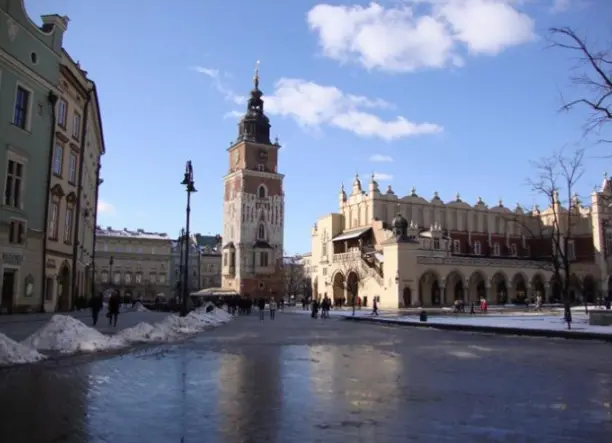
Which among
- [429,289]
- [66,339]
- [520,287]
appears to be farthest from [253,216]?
[66,339]

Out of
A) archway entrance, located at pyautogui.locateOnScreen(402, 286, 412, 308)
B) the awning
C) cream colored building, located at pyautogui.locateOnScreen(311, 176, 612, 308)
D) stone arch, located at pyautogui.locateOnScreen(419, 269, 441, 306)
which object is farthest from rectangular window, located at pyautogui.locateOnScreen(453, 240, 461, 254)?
archway entrance, located at pyautogui.locateOnScreen(402, 286, 412, 308)

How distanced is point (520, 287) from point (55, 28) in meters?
61.4

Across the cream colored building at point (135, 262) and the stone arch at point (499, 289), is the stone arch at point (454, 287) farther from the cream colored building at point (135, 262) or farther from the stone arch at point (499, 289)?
the cream colored building at point (135, 262)

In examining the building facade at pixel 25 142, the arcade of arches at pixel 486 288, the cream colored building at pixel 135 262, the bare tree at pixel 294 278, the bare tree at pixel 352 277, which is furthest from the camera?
the bare tree at pixel 294 278

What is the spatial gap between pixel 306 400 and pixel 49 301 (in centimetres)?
2672

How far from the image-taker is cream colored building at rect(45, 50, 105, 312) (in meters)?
31.4

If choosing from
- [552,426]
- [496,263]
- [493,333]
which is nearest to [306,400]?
[552,426]

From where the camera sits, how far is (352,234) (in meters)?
71.7

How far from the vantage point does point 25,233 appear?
90.4 feet

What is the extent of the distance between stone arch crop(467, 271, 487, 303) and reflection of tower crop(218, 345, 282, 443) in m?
56.7

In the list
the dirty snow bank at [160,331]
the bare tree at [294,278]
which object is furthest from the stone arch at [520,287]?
the dirty snow bank at [160,331]

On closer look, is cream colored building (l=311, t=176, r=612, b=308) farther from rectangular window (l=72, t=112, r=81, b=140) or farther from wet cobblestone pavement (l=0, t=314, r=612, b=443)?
wet cobblestone pavement (l=0, t=314, r=612, b=443)

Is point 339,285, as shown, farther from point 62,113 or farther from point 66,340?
point 66,340

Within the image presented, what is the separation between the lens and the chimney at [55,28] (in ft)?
99.7
